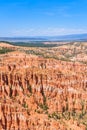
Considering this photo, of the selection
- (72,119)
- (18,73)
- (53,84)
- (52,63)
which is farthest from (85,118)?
(52,63)

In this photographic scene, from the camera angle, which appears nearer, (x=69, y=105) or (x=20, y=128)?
(x=20, y=128)

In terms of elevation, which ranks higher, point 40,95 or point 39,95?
point 39,95

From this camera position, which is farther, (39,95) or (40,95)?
(40,95)

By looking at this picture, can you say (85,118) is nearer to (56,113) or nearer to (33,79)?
(56,113)

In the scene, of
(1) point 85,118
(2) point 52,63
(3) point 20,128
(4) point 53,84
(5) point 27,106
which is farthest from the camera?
(2) point 52,63

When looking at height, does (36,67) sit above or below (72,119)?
above
